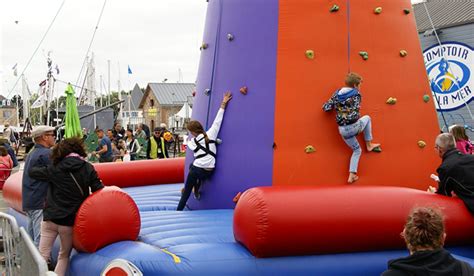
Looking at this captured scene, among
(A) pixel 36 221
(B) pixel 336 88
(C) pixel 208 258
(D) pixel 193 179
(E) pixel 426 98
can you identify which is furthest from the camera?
(D) pixel 193 179

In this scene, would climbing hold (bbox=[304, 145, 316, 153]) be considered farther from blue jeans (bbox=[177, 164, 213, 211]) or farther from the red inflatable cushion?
the red inflatable cushion

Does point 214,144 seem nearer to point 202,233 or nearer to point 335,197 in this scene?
point 202,233

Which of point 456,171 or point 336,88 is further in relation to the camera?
point 336,88

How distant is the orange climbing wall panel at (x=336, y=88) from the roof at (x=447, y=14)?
11.4m

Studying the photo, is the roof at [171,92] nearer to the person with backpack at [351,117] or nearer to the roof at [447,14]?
the roof at [447,14]

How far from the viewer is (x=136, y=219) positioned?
4.22 meters

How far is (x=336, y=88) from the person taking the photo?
5.04 metres

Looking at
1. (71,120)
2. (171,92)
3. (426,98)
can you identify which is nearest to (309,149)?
(426,98)

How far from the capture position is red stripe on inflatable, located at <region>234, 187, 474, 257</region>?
3.64 meters

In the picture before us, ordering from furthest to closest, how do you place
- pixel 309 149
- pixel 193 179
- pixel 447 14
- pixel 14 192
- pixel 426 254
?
pixel 447 14 < pixel 14 192 < pixel 193 179 < pixel 309 149 < pixel 426 254

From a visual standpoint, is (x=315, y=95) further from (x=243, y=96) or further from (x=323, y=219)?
(x=323, y=219)

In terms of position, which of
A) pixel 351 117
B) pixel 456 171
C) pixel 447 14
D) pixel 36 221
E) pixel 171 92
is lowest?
pixel 36 221

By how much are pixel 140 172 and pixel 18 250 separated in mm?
3710

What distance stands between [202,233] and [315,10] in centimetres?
232
